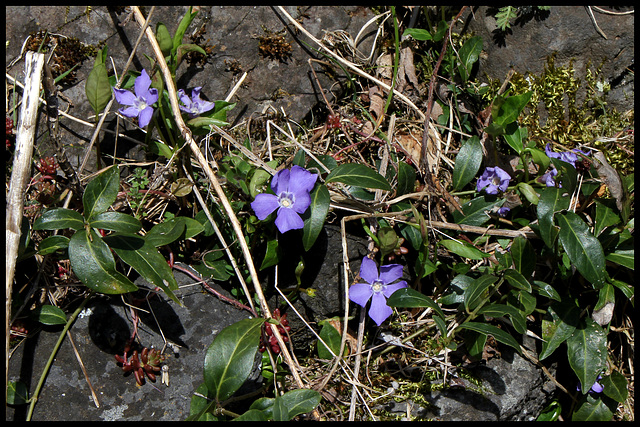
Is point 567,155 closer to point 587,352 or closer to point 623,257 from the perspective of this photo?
point 623,257

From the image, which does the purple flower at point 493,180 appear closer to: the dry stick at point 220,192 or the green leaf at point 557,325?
the green leaf at point 557,325

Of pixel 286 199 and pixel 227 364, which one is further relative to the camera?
pixel 286 199

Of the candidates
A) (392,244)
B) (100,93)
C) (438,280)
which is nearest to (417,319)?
(438,280)

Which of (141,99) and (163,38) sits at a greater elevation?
(163,38)

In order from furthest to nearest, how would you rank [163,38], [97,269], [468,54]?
[468,54] → [163,38] → [97,269]

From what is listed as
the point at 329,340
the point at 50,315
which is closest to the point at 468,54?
the point at 329,340

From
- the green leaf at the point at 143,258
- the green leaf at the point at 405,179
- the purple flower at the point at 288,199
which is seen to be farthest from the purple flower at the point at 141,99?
the green leaf at the point at 405,179
